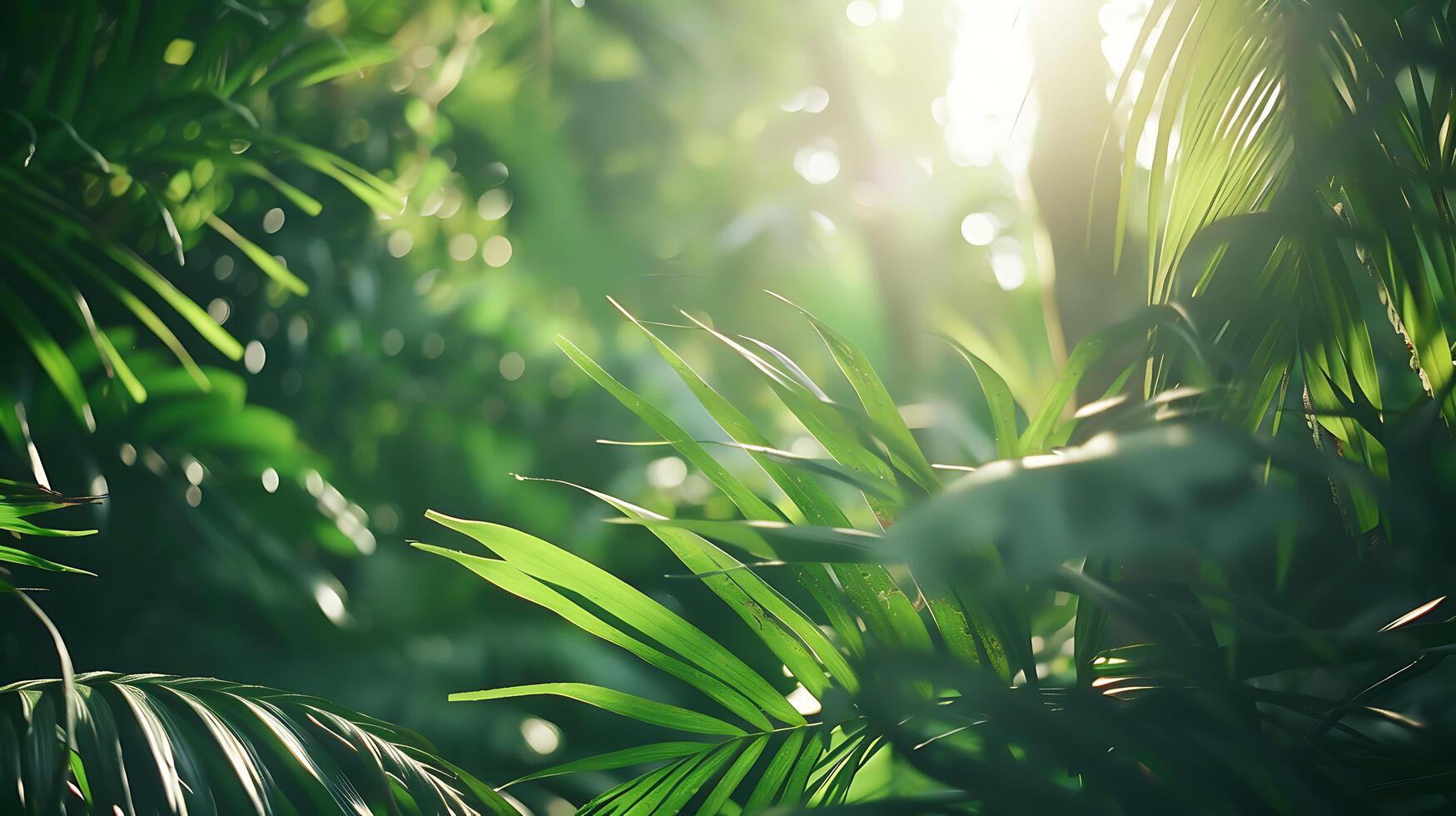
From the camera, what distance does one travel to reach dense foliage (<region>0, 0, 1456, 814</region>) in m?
0.23

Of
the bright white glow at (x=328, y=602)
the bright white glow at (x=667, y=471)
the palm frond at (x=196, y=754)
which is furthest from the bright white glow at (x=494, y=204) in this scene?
the palm frond at (x=196, y=754)

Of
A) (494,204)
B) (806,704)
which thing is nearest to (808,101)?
(494,204)

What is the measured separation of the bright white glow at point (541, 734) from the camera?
44.3 inches

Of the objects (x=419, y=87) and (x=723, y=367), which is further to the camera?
(x=723, y=367)

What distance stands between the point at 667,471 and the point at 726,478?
44.1 inches

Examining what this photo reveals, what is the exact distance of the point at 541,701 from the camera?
1.14 meters

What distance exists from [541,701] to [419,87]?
92cm

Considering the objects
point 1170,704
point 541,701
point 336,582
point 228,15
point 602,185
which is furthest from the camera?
point 602,185

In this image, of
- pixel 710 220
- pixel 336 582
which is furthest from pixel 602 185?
pixel 336 582

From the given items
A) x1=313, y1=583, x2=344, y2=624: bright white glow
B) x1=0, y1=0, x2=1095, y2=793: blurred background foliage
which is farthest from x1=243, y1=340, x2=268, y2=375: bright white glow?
x1=313, y1=583, x2=344, y2=624: bright white glow

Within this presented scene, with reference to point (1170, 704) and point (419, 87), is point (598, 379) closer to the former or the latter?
point (1170, 704)

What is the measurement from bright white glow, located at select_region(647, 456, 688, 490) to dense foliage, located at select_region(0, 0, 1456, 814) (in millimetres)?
35

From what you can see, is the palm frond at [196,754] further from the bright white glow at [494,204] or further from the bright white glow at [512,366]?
the bright white glow at [494,204]

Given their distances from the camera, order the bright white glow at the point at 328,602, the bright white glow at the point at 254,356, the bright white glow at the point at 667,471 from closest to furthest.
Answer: the bright white glow at the point at 328,602 < the bright white glow at the point at 254,356 < the bright white glow at the point at 667,471
